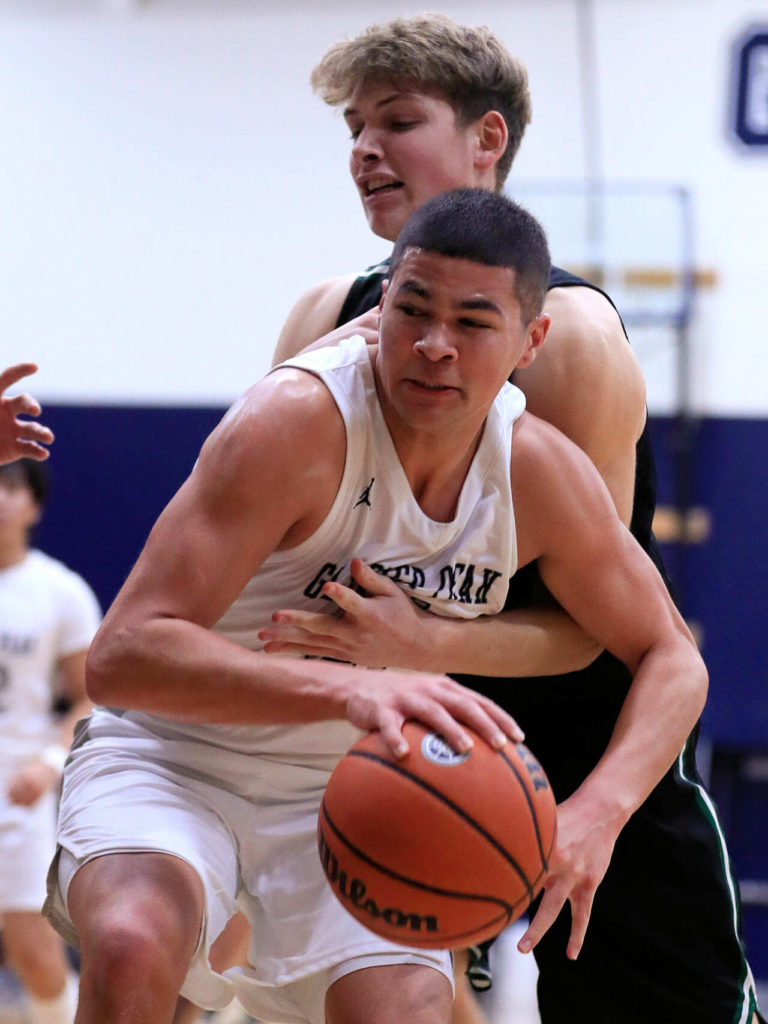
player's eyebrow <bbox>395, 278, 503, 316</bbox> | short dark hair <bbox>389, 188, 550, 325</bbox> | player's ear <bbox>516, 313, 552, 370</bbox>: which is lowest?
player's ear <bbox>516, 313, 552, 370</bbox>

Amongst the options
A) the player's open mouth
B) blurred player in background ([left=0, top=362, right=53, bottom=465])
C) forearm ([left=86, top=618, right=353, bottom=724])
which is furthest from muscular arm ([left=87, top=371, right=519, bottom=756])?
blurred player in background ([left=0, top=362, right=53, bottom=465])

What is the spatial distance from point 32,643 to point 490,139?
2922 mm

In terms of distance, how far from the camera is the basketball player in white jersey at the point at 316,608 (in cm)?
224

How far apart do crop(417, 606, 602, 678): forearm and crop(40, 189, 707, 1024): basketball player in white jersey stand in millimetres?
35

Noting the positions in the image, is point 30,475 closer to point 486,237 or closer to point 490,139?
point 490,139

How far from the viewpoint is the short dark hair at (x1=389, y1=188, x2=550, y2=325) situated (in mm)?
2459

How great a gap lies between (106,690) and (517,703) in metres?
1.13

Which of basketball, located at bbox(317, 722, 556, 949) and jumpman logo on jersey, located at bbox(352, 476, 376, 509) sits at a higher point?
jumpman logo on jersey, located at bbox(352, 476, 376, 509)

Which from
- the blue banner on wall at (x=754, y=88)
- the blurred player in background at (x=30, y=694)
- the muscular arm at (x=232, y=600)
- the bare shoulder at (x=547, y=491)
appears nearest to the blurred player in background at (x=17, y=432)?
the muscular arm at (x=232, y=600)

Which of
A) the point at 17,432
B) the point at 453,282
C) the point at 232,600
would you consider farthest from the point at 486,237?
the point at 17,432

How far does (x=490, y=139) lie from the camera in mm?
3318

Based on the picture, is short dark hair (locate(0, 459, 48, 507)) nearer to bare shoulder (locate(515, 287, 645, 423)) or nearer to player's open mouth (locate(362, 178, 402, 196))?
player's open mouth (locate(362, 178, 402, 196))

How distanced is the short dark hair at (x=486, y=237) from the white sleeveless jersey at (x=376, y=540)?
→ 22cm

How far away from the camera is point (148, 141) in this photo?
782cm
